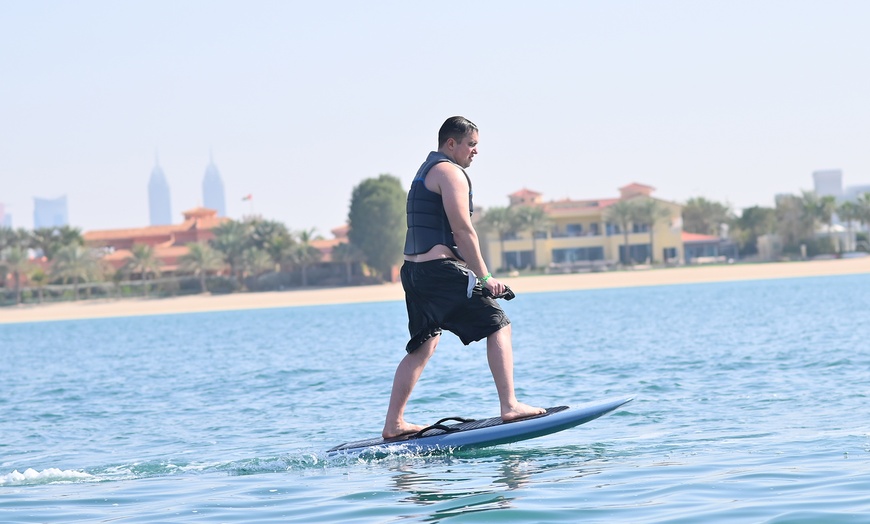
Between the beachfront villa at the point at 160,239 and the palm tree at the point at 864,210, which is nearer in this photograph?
the palm tree at the point at 864,210

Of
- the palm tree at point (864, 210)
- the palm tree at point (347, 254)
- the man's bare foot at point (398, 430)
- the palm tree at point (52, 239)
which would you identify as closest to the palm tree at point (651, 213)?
the palm tree at point (864, 210)

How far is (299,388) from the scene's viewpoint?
14766mm

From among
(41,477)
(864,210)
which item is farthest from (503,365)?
(864,210)

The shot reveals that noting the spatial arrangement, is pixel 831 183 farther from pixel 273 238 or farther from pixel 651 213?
pixel 273 238

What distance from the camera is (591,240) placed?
3851 inches

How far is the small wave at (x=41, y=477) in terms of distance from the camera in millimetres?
7824

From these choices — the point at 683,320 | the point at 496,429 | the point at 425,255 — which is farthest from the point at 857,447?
the point at 683,320

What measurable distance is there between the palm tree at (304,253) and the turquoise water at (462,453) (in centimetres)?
7089

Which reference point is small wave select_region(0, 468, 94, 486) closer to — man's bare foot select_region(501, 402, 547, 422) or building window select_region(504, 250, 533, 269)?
man's bare foot select_region(501, 402, 547, 422)

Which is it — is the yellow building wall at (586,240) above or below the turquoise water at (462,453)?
above

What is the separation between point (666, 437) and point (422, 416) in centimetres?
299

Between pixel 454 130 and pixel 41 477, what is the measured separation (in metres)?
3.53

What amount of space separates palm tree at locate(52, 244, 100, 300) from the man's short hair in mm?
80608

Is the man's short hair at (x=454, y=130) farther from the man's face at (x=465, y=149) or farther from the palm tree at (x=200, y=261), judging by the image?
the palm tree at (x=200, y=261)
